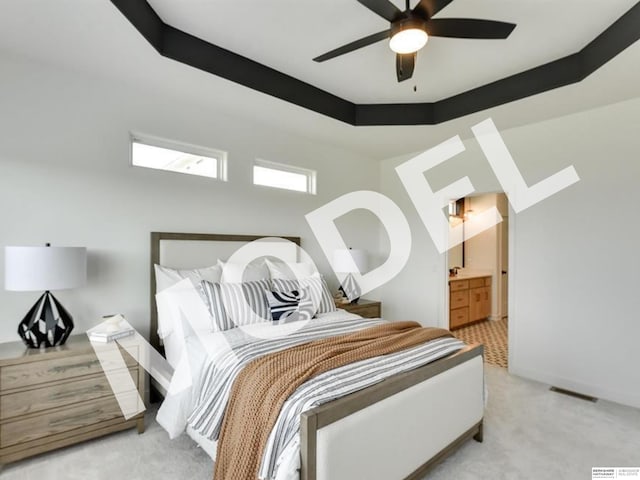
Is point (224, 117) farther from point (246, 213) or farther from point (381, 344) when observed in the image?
point (381, 344)

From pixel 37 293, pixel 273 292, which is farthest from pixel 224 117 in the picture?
pixel 37 293

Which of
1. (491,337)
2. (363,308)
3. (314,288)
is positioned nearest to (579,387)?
(491,337)

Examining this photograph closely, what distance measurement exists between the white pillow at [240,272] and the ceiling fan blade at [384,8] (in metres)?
2.29

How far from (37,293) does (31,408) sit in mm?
810

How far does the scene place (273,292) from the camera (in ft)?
9.78

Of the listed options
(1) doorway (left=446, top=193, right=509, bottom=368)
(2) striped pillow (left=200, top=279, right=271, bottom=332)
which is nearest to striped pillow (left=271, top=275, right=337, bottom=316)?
(2) striped pillow (left=200, top=279, right=271, bottom=332)

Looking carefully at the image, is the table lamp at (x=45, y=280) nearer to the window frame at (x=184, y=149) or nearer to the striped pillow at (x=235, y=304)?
the striped pillow at (x=235, y=304)

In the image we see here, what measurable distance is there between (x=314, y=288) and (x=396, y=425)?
1.68 metres

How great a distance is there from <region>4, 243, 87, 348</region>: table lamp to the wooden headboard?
2.17ft

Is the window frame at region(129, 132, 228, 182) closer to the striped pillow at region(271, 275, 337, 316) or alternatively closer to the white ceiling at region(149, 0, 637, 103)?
the white ceiling at region(149, 0, 637, 103)

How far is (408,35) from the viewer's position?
189cm

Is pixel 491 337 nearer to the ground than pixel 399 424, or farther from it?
nearer to the ground

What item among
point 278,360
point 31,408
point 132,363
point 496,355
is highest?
point 278,360

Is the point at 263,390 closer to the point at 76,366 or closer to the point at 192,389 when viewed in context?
the point at 192,389
